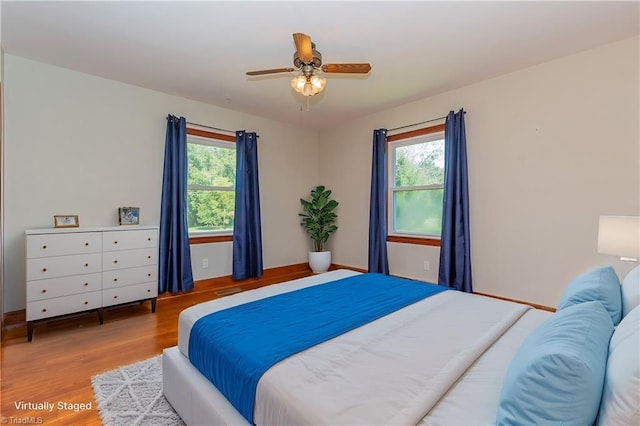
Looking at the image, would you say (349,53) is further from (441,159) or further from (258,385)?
(258,385)

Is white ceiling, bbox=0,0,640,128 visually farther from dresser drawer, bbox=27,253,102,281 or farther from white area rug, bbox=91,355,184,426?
white area rug, bbox=91,355,184,426

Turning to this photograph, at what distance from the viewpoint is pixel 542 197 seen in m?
3.13

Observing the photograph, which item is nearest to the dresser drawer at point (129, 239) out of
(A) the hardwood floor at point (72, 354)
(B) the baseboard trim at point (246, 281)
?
(A) the hardwood floor at point (72, 354)

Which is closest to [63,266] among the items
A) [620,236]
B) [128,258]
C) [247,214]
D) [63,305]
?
[63,305]

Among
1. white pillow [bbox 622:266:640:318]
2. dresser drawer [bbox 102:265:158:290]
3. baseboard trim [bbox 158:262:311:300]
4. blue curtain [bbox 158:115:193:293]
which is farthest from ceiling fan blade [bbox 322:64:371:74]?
baseboard trim [bbox 158:262:311:300]

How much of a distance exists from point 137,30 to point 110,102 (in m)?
1.37

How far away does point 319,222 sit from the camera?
520cm

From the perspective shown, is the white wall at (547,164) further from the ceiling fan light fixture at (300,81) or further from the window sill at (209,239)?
the window sill at (209,239)

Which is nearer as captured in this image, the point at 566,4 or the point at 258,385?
the point at 258,385

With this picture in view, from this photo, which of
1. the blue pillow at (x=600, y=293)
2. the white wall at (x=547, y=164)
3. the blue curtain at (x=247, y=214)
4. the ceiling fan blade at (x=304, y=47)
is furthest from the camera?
the blue curtain at (x=247, y=214)

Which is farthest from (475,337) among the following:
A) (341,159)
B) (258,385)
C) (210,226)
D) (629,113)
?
(341,159)

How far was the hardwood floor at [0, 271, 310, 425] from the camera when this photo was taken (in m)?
1.73

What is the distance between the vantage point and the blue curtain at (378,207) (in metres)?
4.42

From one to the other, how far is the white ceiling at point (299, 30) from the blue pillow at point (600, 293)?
6.40 feet
